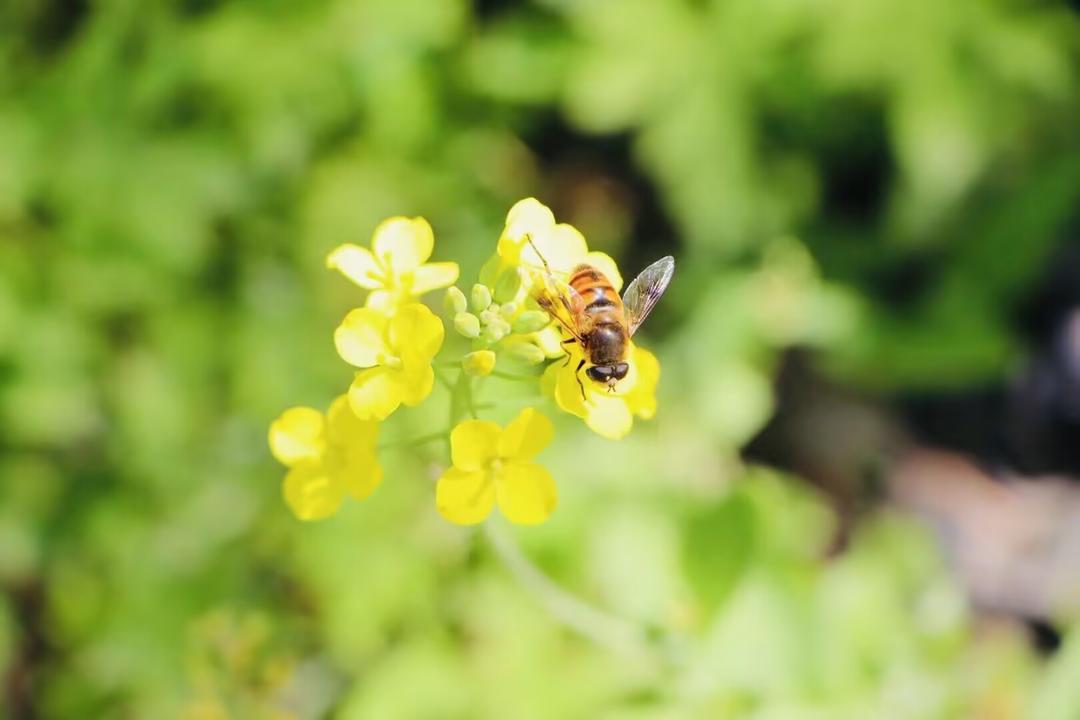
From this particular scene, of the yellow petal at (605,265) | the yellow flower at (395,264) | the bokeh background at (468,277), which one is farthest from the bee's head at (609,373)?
the bokeh background at (468,277)

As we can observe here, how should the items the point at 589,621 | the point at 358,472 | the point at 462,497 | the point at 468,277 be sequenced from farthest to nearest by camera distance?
the point at 468,277, the point at 589,621, the point at 358,472, the point at 462,497

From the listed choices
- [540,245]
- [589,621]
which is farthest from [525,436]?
[589,621]

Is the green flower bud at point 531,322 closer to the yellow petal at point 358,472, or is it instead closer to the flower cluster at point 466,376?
the flower cluster at point 466,376

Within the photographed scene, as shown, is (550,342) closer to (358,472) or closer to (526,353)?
(526,353)

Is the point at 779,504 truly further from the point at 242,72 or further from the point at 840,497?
the point at 242,72

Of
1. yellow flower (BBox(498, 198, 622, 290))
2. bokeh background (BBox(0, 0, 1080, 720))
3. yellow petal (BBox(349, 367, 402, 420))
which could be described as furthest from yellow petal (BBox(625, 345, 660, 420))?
bokeh background (BBox(0, 0, 1080, 720))
